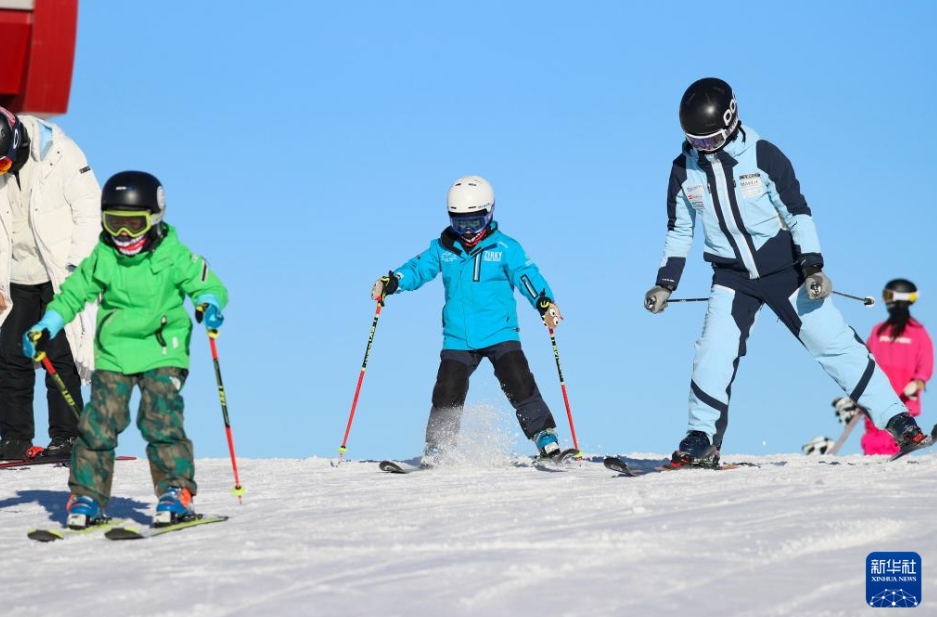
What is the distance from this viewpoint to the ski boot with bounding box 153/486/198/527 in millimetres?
6711

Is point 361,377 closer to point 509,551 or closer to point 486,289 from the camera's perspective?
point 486,289

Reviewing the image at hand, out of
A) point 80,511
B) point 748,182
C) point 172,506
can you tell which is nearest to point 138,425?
point 172,506

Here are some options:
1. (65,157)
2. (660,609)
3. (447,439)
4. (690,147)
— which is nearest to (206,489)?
(447,439)

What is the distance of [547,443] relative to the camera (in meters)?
9.55

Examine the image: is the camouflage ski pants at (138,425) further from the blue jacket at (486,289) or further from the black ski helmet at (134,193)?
the blue jacket at (486,289)

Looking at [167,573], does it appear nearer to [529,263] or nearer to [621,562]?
[621,562]

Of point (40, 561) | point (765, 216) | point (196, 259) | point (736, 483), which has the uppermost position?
point (765, 216)

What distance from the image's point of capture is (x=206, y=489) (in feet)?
28.9

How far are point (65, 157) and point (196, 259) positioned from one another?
4296 mm

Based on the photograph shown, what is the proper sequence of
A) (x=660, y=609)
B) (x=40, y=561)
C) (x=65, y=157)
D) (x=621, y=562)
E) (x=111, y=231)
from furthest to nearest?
(x=65, y=157)
(x=111, y=231)
(x=40, y=561)
(x=621, y=562)
(x=660, y=609)

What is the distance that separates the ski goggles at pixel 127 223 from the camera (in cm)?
659

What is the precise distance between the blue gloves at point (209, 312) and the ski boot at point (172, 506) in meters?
0.88

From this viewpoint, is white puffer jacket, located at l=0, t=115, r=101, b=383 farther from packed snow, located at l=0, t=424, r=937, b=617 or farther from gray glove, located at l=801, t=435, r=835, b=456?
gray glove, located at l=801, t=435, r=835, b=456

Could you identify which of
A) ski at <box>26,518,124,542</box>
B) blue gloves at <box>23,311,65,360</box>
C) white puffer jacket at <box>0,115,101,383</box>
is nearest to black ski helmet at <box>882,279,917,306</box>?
white puffer jacket at <box>0,115,101,383</box>
